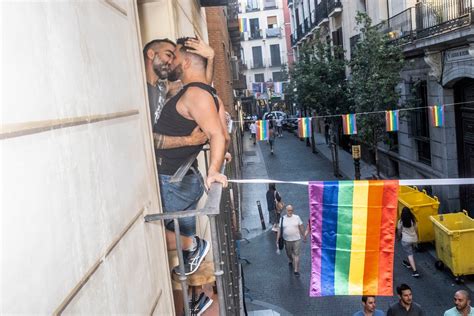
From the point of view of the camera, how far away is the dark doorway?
1449cm

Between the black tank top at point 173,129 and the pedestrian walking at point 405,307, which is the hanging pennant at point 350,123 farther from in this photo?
the black tank top at point 173,129

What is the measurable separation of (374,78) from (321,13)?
716 inches

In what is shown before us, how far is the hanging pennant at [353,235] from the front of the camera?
472 centimetres

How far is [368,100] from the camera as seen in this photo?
16.7 m

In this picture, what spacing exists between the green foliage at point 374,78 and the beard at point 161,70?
1324 cm

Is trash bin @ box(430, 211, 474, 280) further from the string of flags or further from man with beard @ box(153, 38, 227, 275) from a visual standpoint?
man with beard @ box(153, 38, 227, 275)

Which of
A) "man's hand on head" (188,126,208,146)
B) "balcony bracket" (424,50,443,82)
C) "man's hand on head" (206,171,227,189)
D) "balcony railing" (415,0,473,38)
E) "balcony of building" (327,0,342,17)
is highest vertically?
"balcony of building" (327,0,342,17)

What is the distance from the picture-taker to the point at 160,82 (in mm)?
4051

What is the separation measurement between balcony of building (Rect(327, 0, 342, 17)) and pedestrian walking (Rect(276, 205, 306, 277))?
20.2 meters

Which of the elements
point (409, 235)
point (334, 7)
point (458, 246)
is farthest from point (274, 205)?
point (334, 7)

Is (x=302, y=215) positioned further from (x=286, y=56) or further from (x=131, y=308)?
(x=286, y=56)

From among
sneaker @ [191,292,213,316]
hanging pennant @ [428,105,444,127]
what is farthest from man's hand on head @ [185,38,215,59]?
hanging pennant @ [428,105,444,127]

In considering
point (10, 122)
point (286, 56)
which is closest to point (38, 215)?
point (10, 122)

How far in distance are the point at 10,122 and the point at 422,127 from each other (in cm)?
1782
